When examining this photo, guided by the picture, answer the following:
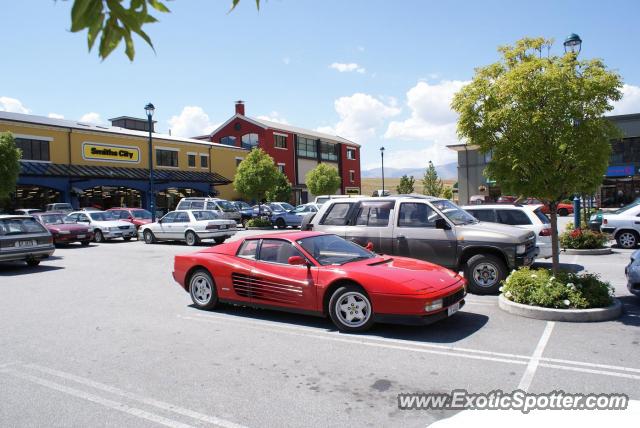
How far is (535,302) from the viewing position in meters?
7.02

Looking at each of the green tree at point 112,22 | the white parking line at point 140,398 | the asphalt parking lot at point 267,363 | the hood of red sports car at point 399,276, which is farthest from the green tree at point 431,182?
the green tree at point 112,22

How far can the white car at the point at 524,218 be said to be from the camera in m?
10.9

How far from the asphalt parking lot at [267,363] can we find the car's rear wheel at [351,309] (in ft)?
0.59

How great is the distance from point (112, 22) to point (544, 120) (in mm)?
6505

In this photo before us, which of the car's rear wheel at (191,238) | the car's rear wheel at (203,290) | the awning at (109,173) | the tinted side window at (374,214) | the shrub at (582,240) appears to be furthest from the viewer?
the awning at (109,173)

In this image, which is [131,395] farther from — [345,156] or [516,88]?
[345,156]

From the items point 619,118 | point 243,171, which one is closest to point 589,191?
point 243,171

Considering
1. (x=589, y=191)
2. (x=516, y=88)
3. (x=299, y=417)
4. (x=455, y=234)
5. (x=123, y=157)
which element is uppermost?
(x=123, y=157)

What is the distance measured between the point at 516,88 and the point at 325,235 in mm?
3588

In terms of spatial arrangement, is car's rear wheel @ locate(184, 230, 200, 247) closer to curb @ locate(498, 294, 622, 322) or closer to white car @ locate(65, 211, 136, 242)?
white car @ locate(65, 211, 136, 242)

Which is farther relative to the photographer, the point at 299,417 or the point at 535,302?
the point at 535,302

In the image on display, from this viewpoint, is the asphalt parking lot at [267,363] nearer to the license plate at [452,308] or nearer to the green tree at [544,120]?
the license plate at [452,308]

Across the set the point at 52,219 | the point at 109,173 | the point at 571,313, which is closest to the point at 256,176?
the point at 109,173

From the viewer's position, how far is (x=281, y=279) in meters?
6.80
